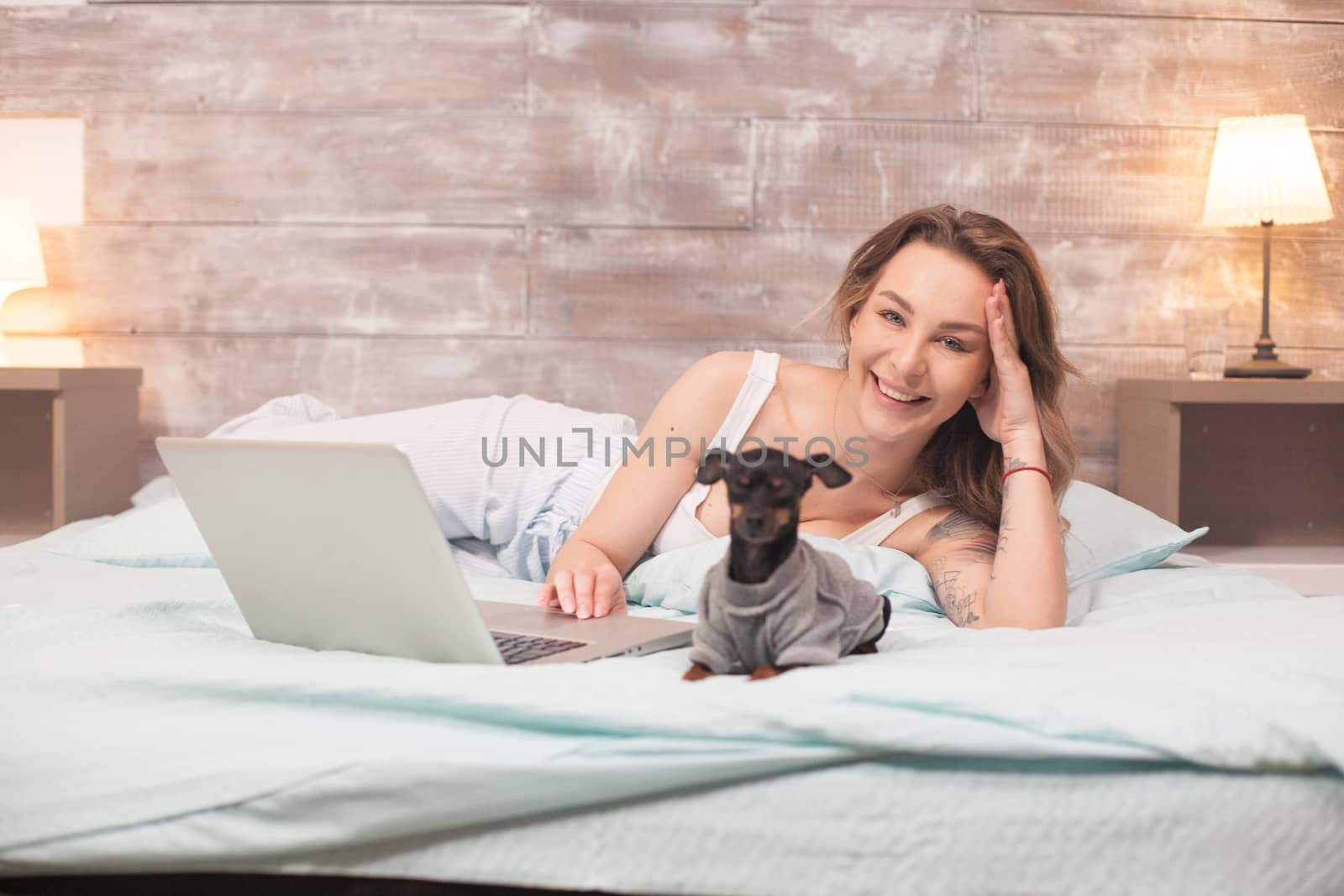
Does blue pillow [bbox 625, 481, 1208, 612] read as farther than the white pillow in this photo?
No

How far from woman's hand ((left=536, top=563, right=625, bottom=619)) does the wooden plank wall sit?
4.20ft

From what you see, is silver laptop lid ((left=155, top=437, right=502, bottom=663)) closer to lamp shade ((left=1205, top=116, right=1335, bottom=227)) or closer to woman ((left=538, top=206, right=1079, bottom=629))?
Answer: woman ((left=538, top=206, right=1079, bottom=629))

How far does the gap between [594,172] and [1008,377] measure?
139cm

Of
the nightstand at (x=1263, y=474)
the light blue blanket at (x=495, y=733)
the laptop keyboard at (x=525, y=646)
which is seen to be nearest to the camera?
the light blue blanket at (x=495, y=733)

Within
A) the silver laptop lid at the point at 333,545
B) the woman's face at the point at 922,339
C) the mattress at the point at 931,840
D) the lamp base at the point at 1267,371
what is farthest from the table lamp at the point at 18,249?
the lamp base at the point at 1267,371

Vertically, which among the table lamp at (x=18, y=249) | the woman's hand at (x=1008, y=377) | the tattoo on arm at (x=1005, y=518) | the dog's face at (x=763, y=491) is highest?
the table lamp at (x=18, y=249)

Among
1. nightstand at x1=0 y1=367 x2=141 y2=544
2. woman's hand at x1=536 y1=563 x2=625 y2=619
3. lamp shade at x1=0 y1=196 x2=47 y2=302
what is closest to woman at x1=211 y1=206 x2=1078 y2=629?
woman's hand at x1=536 y1=563 x2=625 y2=619

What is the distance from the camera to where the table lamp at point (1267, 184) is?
2354 millimetres

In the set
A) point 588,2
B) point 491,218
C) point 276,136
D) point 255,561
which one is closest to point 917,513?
point 255,561

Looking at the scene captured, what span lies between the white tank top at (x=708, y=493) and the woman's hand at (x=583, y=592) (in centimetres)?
30

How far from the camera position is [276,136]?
2.53 metres

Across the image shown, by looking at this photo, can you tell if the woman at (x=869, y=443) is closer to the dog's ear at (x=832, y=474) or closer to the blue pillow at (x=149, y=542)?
the blue pillow at (x=149, y=542)

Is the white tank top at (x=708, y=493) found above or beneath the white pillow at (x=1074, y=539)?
above

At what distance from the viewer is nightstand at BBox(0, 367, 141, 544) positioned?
2238 mm
